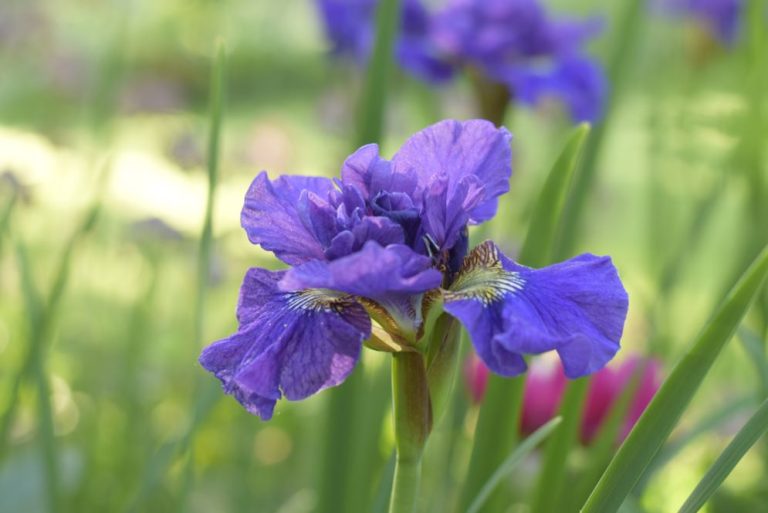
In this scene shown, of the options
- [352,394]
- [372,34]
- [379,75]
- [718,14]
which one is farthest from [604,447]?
[718,14]

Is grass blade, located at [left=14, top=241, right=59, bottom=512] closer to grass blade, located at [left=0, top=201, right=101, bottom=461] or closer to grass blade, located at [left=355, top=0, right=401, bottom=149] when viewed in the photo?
grass blade, located at [left=0, top=201, right=101, bottom=461]

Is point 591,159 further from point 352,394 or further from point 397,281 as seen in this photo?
point 397,281

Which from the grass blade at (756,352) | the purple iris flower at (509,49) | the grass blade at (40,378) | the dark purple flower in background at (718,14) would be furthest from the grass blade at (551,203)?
the dark purple flower in background at (718,14)

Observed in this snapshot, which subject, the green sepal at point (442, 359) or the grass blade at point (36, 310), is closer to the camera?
the green sepal at point (442, 359)

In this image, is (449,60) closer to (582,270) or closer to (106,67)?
(106,67)

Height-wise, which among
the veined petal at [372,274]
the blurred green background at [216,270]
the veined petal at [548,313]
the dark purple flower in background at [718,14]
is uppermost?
the dark purple flower in background at [718,14]

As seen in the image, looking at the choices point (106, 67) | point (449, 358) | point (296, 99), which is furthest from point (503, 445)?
point (296, 99)

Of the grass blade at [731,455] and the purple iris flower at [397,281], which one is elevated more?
the purple iris flower at [397,281]

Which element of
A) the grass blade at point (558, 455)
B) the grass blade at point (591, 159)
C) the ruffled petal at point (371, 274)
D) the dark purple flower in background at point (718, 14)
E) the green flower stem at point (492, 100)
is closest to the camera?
the ruffled petal at point (371, 274)

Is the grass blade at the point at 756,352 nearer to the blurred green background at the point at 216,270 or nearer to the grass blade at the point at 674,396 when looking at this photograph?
the blurred green background at the point at 216,270
